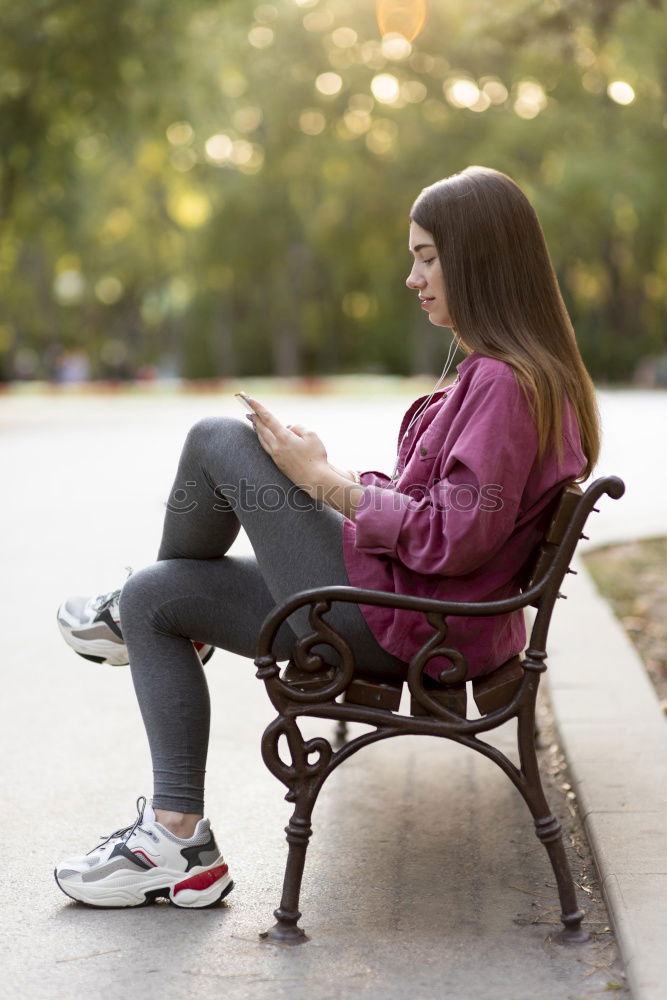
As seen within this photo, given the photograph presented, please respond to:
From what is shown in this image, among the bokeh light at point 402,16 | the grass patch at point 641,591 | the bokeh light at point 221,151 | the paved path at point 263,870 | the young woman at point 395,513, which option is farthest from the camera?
the bokeh light at point 221,151

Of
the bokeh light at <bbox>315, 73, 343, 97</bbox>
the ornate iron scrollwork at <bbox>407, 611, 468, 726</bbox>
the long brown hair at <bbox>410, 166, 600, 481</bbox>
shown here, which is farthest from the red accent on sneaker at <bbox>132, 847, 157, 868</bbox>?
the bokeh light at <bbox>315, 73, 343, 97</bbox>

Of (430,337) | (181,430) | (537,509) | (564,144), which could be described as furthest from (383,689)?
(430,337)

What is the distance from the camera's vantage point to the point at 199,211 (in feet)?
166

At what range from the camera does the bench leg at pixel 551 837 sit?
282cm

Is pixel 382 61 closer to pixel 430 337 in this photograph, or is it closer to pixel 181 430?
pixel 430 337

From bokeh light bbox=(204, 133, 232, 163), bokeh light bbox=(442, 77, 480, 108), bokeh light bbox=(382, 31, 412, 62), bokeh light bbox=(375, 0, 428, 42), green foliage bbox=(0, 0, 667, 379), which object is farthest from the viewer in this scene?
bokeh light bbox=(204, 133, 232, 163)

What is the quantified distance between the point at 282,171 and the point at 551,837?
41.1m

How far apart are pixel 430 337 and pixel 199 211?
1032 cm

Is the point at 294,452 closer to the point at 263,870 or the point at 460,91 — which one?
the point at 263,870

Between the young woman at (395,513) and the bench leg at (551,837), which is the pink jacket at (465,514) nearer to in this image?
the young woman at (395,513)

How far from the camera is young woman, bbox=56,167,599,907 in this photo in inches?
111

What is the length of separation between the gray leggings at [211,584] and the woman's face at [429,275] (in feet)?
1.58

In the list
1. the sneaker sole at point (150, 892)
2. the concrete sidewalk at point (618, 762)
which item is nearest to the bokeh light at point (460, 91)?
the concrete sidewalk at point (618, 762)

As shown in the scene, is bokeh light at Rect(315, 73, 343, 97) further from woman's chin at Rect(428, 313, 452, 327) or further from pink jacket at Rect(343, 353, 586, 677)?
pink jacket at Rect(343, 353, 586, 677)
